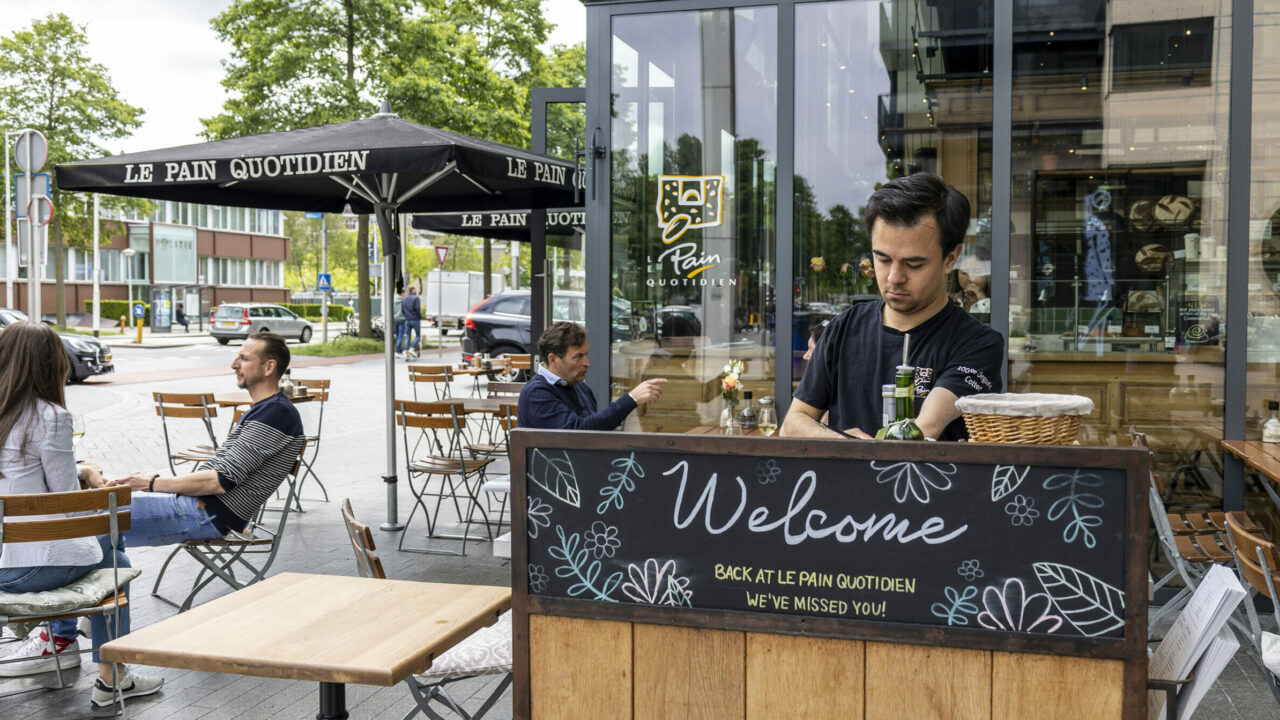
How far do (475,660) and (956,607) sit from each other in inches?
62.9

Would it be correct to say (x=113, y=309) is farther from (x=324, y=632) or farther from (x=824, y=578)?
(x=824, y=578)

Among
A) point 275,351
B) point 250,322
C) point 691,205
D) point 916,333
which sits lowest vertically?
point 250,322

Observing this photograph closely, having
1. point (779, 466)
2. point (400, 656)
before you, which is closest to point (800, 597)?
point (779, 466)

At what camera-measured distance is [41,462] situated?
400 centimetres

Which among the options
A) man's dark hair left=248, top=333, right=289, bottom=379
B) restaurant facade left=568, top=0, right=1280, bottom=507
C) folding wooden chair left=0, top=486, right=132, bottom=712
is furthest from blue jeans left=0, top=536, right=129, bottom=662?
restaurant facade left=568, top=0, right=1280, bottom=507

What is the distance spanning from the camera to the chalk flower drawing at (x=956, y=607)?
1.88 metres

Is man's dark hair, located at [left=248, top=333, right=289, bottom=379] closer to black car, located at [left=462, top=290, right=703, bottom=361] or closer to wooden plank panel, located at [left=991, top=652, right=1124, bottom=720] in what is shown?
wooden plank panel, located at [left=991, top=652, right=1124, bottom=720]

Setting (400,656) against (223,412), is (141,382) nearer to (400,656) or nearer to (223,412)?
(223,412)

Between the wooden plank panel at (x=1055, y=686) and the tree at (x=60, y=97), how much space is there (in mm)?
33552

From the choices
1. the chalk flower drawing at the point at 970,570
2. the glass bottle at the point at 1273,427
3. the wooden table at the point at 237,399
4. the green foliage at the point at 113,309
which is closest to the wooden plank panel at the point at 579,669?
the chalk flower drawing at the point at 970,570

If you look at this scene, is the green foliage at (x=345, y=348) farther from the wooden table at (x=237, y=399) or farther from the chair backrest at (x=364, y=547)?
the chair backrest at (x=364, y=547)

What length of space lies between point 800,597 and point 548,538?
0.53 metres

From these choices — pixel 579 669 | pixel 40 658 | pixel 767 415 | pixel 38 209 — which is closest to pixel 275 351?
pixel 40 658

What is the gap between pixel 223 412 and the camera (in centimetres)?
1414
